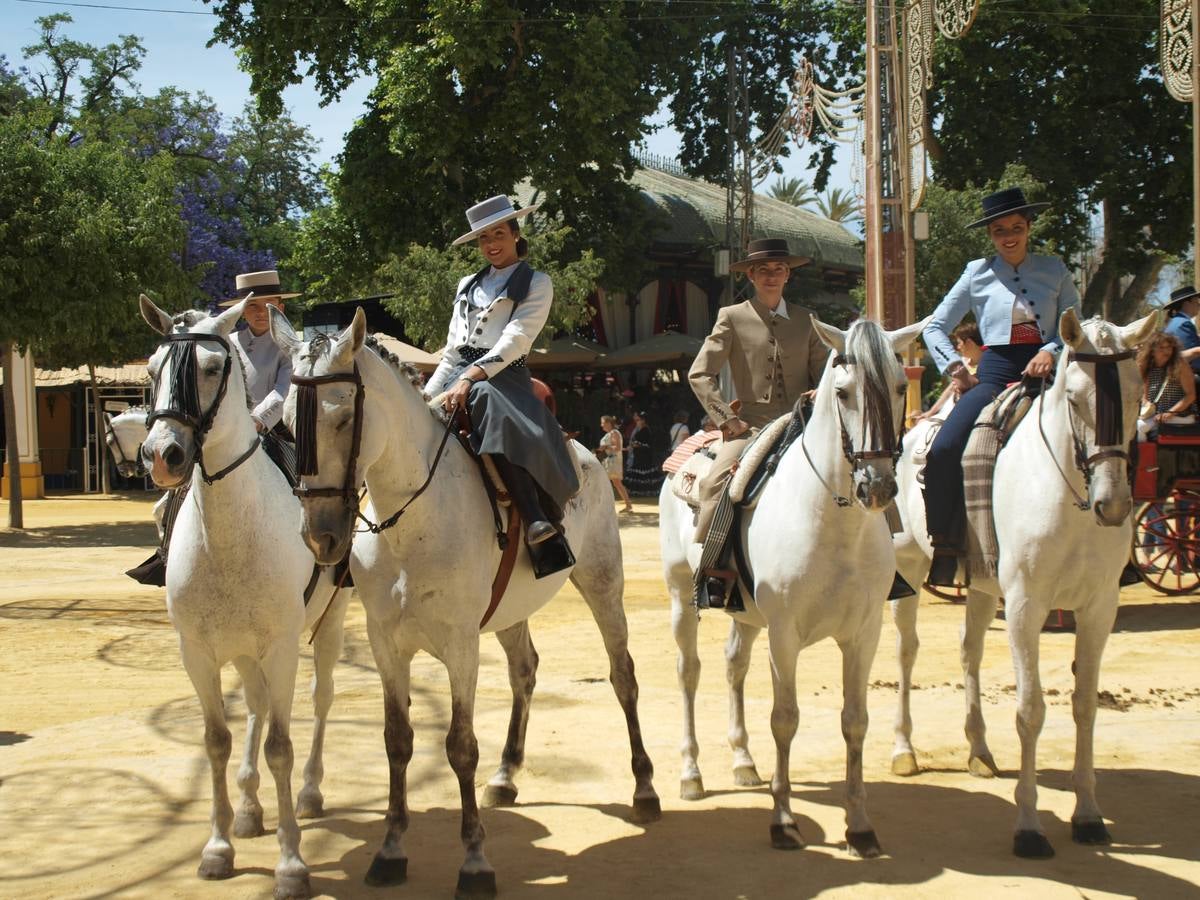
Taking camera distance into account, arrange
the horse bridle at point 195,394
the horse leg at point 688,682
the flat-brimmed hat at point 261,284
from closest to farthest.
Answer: the horse bridle at point 195,394 < the horse leg at point 688,682 < the flat-brimmed hat at point 261,284

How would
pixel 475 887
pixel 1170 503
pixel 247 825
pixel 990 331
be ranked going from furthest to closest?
pixel 1170 503 → pixel 990 331 → pixel 247 825 → pixel 475 887

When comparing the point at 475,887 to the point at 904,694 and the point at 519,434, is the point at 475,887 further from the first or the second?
the point at 904,694

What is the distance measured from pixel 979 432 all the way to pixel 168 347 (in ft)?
14.2

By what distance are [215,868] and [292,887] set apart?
1.68 feet

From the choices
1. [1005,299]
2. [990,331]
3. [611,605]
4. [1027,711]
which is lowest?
[1027,711]

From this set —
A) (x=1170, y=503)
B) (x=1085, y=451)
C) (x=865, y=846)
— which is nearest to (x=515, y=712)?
(x=865, y=846)

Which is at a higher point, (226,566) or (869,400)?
(869,400)

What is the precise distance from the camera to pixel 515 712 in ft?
22.8

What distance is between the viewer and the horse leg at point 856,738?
5.60 meters

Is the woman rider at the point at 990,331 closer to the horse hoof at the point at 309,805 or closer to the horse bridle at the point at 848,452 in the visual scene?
the horse bridle at the point at 848,452

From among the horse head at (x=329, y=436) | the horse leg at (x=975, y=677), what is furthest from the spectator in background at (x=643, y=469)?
the horse head at (x=329, y=436)

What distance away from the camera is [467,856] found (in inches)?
205

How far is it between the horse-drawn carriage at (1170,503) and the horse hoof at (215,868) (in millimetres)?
9005

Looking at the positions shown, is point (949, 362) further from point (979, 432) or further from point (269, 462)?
point (269, 462)
